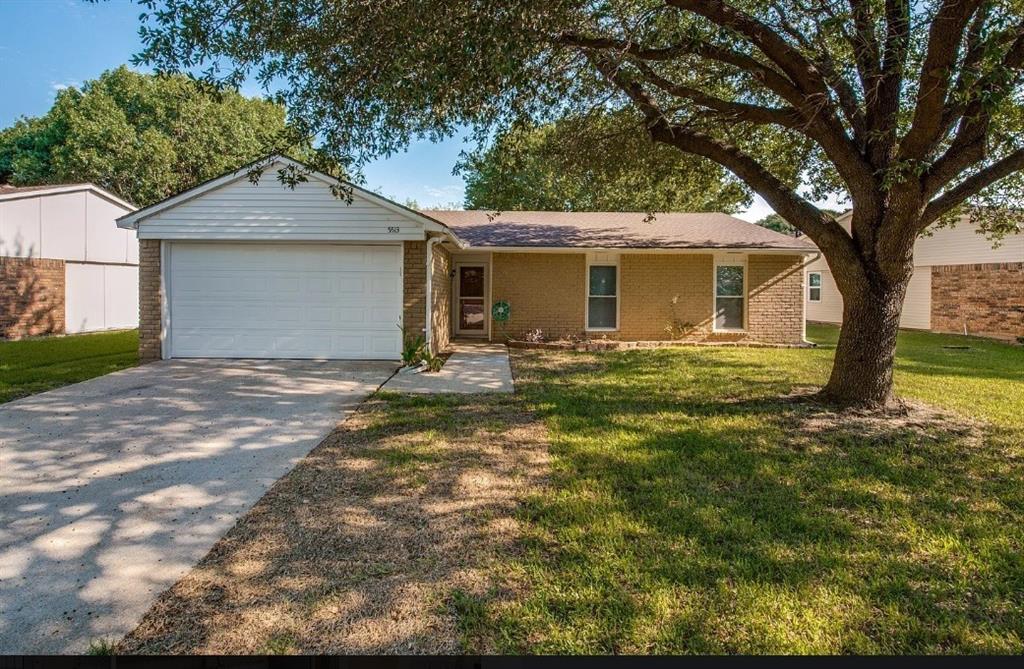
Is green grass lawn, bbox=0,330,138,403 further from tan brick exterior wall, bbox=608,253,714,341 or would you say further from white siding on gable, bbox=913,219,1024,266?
white siding on gable, bbox=913,219,1024,266

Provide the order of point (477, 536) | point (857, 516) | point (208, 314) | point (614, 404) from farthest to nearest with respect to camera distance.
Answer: point (208, 314) → point (614, 404) → point (857, 516) → point (477, 536)

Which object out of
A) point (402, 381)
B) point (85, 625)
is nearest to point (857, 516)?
point (85, 625)

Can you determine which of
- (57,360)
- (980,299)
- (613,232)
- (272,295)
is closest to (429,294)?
(272,295)

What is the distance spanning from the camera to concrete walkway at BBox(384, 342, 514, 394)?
860 cm

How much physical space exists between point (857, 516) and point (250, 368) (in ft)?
31.2

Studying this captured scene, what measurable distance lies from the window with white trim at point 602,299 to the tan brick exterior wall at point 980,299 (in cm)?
1212

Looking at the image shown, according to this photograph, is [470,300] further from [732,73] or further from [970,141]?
[970,141]

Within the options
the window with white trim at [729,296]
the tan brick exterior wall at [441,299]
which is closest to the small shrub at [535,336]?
the tan brick exterior wall at [441,299]

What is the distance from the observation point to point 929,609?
2.85 m

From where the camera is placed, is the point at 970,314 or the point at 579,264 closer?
the point at 579,264

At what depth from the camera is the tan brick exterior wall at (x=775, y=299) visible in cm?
1452

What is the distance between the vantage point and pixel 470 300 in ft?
50.3

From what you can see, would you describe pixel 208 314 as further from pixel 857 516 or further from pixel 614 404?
pixel 857 516

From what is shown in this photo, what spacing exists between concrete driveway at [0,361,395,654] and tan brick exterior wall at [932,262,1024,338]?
18.7 m
